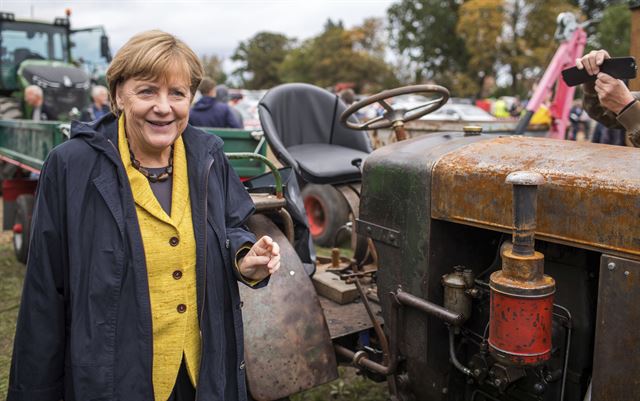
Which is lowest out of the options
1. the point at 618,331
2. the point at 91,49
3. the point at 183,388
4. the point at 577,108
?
the point at 183,388

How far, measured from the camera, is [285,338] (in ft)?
7.49

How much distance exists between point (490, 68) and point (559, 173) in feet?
Answer: 106

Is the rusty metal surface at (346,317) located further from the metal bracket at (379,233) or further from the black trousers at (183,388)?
the black trousers at (183,388)

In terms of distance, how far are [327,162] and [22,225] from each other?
9.91ft

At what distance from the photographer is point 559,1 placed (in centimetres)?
3011

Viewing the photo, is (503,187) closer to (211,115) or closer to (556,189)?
(556,189)

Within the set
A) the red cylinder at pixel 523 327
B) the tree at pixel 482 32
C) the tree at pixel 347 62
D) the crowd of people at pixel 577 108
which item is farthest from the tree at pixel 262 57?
the red cylinder at pixel 523 327

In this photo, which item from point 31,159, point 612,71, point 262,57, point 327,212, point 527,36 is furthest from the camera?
point 262,57

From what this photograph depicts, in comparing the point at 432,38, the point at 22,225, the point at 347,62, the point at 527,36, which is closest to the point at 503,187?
the point at 22,225

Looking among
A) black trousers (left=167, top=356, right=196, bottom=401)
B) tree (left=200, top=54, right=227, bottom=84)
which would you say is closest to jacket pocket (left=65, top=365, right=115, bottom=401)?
black trousers (left=167, top=356, right=196, bottom=401)

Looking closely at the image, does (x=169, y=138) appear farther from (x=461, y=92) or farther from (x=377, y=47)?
(x=377, y=47)

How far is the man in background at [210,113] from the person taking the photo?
6.03m

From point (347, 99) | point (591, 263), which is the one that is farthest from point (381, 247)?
point (347, 99)

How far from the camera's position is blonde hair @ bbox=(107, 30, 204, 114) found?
60.6 inches
